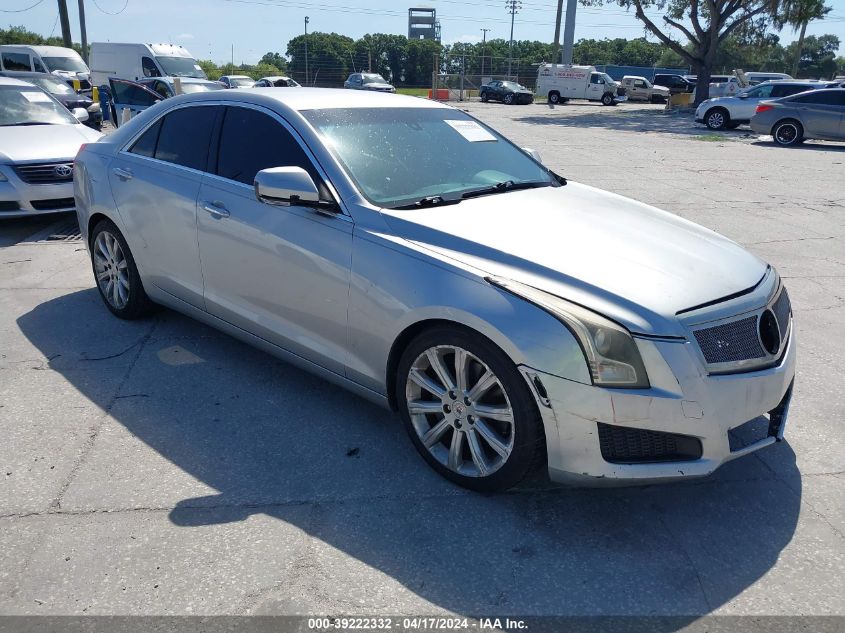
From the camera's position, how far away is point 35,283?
6227 millimetres

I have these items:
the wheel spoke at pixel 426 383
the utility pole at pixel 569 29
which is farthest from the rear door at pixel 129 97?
the utility pole at pixel 569 29

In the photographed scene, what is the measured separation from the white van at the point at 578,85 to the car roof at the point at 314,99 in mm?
41529

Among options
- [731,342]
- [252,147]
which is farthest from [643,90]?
[731,342]

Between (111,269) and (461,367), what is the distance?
3302 mm

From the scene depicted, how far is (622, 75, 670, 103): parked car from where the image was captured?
47562 mm

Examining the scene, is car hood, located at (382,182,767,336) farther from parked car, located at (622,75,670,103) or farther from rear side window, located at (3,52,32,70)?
parked car, located at (622,75,670,103)

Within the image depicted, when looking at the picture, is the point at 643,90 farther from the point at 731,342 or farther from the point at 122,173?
the point at 731,342

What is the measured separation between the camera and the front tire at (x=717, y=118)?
23.5 m

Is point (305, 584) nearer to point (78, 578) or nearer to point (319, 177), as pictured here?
point (78, 578)

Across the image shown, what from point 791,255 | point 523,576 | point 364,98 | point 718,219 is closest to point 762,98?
point 718,219

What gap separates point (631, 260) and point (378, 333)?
1.18 meters

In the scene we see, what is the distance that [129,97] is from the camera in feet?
58.5

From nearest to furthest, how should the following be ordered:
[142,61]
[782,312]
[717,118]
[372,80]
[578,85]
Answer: [782,312]
[717,118]
[142,61]
[372,80]
[578,85]

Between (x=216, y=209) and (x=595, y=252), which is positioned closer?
(x=595, y=252)
